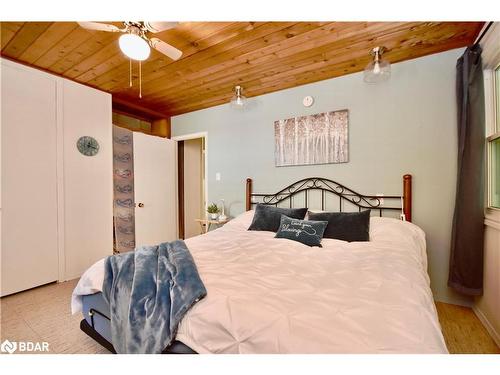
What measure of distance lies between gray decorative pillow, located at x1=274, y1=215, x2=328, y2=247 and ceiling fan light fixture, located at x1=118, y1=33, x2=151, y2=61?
181 cm

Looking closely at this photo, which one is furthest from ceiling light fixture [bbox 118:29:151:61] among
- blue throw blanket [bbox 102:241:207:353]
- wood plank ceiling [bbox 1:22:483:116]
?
blue throw blanket [bbox 102:241:207:353]

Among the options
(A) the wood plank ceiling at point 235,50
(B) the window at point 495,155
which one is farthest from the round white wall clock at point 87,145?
(B) the window at point 495,155

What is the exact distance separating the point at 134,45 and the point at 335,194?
7.72 feet

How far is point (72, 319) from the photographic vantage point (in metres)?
1.76

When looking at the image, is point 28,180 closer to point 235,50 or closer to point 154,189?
point 154,189

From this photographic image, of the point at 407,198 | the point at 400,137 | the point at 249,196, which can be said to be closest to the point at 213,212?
the point at 249,196

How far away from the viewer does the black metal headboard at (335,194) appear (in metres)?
2.13

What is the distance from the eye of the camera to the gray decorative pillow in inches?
70.3

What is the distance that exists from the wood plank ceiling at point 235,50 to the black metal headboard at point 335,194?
4.05ft

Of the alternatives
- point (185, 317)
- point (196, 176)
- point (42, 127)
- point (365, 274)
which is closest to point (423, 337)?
point (365, 274)

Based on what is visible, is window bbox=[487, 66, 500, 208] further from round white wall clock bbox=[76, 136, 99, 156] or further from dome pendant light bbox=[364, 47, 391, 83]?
round white wall clock bbox=[76, 136, 99, 156]

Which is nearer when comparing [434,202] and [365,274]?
[365,274]
